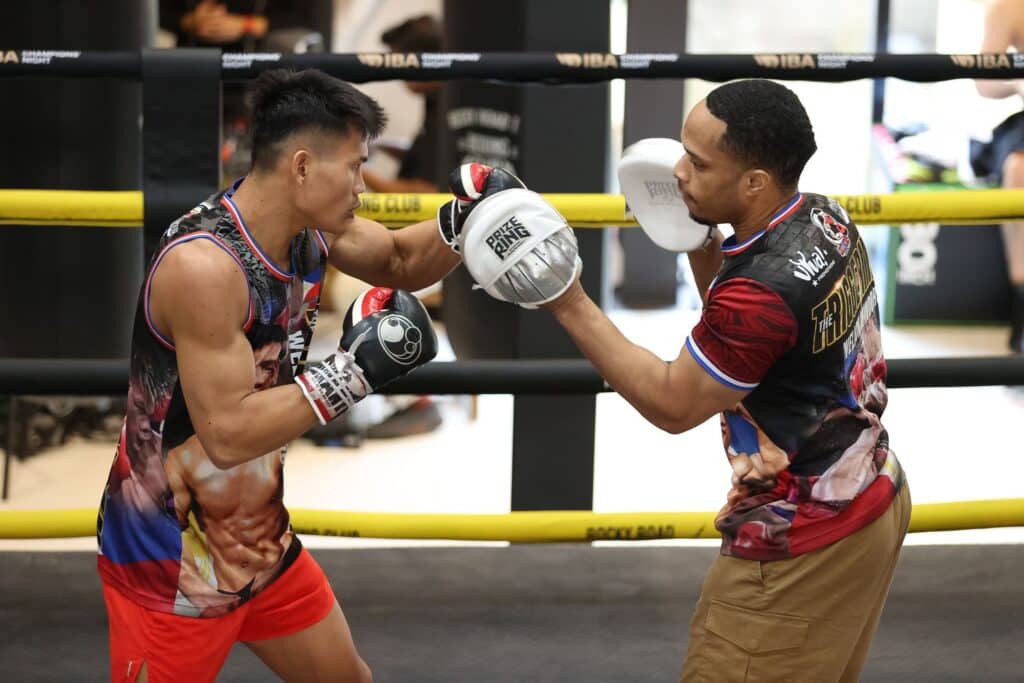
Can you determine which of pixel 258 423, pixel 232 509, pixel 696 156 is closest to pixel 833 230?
pixel 696 156

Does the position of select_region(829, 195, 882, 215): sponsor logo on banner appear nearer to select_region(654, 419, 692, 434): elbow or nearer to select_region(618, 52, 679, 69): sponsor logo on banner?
select_region(618, 52, 679, 69): sponsor logo on banner

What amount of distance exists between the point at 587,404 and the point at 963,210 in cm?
83

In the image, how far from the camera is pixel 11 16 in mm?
4586

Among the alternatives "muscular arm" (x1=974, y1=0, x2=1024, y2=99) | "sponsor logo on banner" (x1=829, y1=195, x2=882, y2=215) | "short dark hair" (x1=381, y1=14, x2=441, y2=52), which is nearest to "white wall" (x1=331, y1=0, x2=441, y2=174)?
"short dark hair" (x1=381, y1=14, x2=441, y2=52)

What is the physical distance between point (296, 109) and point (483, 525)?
106 cm

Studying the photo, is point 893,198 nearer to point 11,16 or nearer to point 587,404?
point 587,404

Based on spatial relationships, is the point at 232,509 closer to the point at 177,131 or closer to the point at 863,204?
the point at 177,131

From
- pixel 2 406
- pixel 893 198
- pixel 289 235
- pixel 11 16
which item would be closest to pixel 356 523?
pixel 289 235

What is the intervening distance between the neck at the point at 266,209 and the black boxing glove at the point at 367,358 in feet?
0.52

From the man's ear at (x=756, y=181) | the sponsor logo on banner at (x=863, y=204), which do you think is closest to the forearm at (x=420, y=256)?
the man's ear at (x=756, y=181)

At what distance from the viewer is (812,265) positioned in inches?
76.3

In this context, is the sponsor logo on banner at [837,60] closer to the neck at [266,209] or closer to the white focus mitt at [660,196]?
the white focus mitt at [660,196]

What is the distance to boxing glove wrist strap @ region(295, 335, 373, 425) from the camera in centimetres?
190

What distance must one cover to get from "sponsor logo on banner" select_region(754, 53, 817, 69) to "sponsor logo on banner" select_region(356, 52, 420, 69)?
0.66 meters
